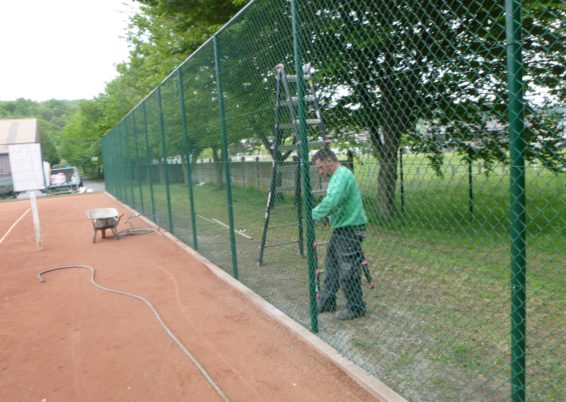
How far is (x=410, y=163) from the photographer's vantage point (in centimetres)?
284

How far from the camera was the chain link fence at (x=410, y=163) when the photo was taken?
2.26 meters

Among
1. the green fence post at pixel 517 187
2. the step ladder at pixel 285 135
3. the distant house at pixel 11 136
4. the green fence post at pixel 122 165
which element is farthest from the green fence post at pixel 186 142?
the distant house at pixel 11 136

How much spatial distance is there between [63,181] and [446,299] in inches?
1321

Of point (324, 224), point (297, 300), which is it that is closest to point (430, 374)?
point (297, 300)

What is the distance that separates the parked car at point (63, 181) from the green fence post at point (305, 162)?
3217 cm

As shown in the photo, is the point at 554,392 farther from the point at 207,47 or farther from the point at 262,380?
the point at 207,47

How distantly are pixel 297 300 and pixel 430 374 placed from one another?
203 centimetres

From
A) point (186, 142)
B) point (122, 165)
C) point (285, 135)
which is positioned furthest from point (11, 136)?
point (285, 135)

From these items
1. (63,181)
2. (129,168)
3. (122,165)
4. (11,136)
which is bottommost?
(63,181)

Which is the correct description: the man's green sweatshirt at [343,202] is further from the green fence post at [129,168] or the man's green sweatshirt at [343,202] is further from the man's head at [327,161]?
the green fence post at [129,168]

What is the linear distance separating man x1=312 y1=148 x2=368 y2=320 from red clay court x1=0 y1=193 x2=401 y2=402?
23.1 inches

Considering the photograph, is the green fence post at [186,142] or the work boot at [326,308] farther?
the green fence post at [186,142]

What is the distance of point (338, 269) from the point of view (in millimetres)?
4395

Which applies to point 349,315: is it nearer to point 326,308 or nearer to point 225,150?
point 326,308
